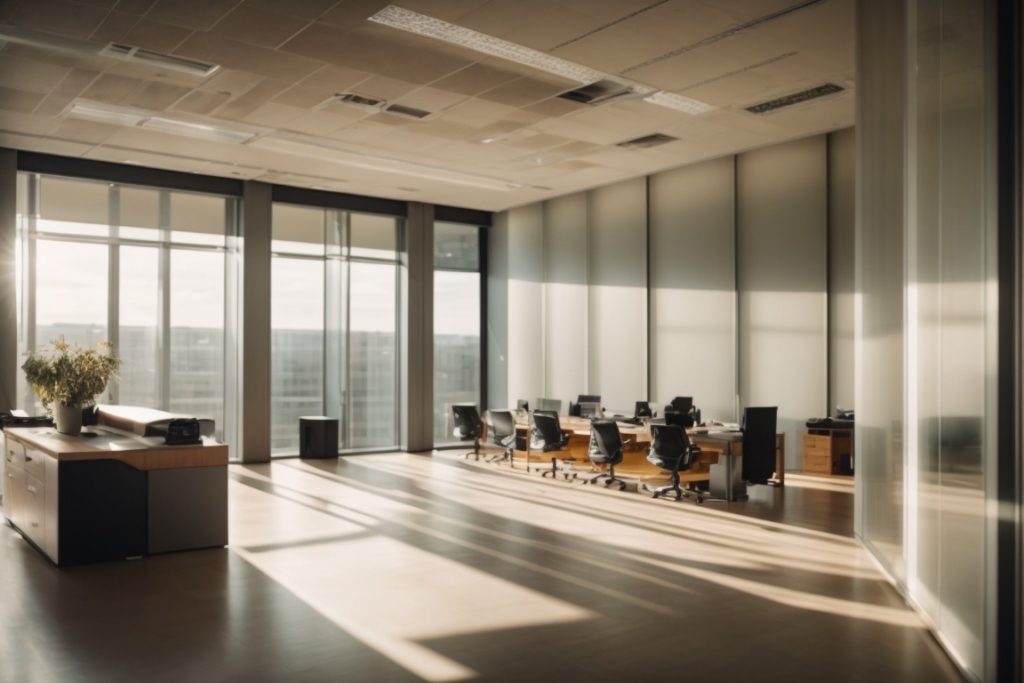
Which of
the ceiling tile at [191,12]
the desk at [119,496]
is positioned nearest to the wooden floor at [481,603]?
the desk at [119,496]

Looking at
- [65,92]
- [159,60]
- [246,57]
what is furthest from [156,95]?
[246,57]

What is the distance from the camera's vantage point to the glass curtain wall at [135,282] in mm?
11898

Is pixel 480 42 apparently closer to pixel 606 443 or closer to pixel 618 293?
pixel 606 443

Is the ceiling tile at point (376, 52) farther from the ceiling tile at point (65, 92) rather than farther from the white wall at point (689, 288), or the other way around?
the white wall at point (689, 288)

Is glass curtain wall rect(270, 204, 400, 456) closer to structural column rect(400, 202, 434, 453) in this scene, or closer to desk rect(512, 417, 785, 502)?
A: structural column rect(400, 202, 434, 453)

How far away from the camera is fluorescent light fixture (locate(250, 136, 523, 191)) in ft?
35.6

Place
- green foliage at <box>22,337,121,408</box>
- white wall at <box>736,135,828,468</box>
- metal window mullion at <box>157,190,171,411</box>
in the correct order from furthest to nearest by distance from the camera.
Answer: metal window mullion at <box>157,190,171,411</box> < white wall at <box>736,135,828,468</box> < green foliage at <box>22,337,121,408</box>

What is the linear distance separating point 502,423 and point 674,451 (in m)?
3.59

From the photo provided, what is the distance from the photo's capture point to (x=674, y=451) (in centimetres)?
945

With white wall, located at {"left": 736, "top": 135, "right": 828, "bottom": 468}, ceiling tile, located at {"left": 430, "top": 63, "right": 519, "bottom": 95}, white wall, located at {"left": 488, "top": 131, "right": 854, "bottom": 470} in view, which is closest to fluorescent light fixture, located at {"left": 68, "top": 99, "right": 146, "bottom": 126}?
ceiling tile, located at {"left": 430, "top": 63, "right": 519, "bottom": 95}

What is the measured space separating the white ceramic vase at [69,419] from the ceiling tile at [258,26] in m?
3.52

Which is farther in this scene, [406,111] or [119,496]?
[406,111]

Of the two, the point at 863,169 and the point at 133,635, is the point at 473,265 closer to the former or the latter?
the point at 863,169

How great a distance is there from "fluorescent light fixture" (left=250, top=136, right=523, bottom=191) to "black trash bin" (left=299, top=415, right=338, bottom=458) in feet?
13.9
